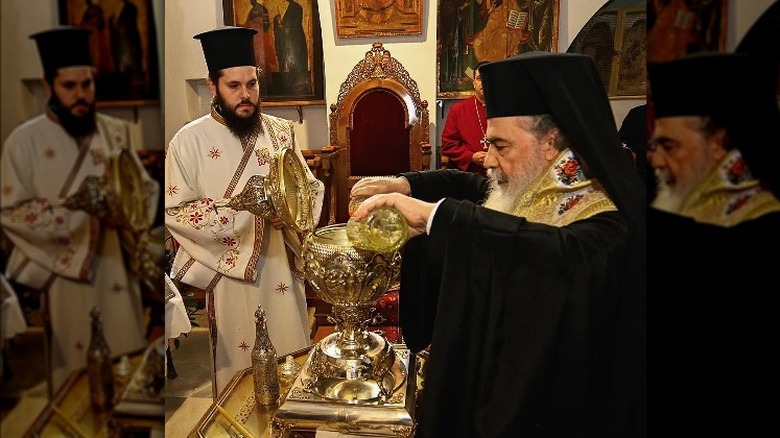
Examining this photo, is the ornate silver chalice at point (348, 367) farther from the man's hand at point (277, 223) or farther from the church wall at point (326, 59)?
the church wall at point (326, 59)

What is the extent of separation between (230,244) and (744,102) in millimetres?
1412

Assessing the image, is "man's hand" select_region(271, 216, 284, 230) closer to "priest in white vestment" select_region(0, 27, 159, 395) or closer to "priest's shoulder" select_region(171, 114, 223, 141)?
"priest's shoulder" select_region(171, 114, 223, 141)

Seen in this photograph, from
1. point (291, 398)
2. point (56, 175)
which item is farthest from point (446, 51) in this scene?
point (56, 175)

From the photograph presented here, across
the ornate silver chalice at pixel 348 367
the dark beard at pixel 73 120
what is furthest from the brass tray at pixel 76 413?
the ornate silver chalice at pixel 348 367

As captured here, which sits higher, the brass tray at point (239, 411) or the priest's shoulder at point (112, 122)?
the priest's shoulder at point (112, 122)

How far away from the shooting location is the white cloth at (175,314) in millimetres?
1703

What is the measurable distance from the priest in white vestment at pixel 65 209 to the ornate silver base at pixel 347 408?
1.02 meters

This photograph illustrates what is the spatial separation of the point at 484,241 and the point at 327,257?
0.42 metres

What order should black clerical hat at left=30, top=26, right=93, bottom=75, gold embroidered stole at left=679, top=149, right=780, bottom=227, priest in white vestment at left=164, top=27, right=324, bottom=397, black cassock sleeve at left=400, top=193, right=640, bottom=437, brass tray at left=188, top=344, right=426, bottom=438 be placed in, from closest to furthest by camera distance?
black clerical hat at left=30, top=26, right=93, bottom=75 < gold embroidered stole at left=679, top=149, right=780, bottom=227 < black cassock sleeve at left=400, top=193, right=640, bottom=437 < brass tray at left=188, top=344, right=426, bottom=438 < priest in white vestment at left=164, top=27, right=324, bottom=397

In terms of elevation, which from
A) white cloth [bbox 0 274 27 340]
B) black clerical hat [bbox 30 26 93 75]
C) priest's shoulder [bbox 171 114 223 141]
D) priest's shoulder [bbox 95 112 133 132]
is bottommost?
white cloth [bbox 0 274 27 340]

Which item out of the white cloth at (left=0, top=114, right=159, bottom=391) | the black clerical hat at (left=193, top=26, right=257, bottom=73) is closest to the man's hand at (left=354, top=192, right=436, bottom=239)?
the black clerical hat at (left=193, top=26, right=257, bottom=73)

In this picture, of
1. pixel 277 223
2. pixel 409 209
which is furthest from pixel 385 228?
pixel 277 223

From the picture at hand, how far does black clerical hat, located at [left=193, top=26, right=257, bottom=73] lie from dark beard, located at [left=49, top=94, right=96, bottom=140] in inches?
45.1

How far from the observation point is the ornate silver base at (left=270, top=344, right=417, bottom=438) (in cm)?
145
